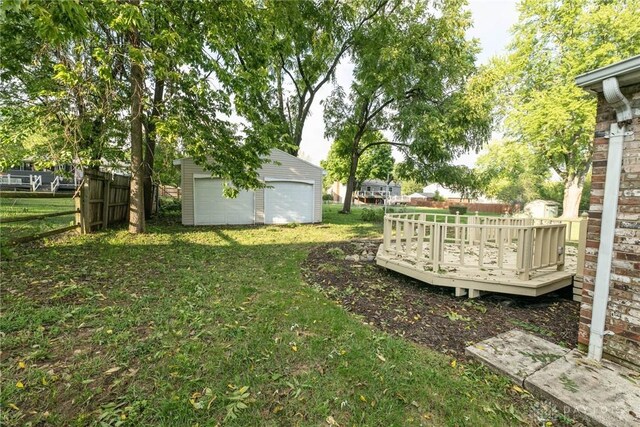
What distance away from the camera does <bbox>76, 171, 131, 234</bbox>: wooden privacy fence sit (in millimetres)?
7457

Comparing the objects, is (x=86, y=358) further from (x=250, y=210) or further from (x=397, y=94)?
(x=397, y=94)

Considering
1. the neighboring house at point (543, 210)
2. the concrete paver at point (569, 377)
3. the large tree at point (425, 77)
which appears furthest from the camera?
the neighboring house at point (543, 210)

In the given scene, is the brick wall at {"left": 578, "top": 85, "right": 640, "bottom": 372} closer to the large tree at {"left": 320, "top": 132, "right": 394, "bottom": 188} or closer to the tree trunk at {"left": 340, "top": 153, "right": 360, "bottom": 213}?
the tree trunk at {"left": 340, "top": 153, "right": 360, "bottom": 213}

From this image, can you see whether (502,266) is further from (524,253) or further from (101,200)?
(101,200)

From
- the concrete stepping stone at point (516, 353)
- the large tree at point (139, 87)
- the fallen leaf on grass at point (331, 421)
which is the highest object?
the large tree at point (139, 87)

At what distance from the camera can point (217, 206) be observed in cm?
1186

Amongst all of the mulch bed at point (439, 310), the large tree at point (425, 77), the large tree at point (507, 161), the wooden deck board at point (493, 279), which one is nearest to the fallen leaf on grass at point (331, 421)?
the mulch bed at point (439, 310)

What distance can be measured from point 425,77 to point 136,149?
1314cm

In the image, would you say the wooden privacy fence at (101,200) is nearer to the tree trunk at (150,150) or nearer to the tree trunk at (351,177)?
the tree trunk at (150,150)

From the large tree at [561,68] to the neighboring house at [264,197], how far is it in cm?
1272

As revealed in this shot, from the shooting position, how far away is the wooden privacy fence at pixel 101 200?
746cm

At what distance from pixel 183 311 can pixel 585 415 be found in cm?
376

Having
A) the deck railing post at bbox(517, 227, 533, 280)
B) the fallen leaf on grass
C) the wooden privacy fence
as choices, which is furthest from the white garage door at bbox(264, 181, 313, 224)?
the fallen leaf on grass

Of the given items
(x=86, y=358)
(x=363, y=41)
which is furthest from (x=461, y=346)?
(x=363, y=41)
